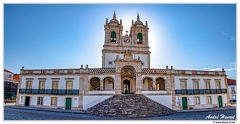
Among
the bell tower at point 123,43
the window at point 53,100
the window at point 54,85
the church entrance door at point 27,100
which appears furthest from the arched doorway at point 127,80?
the church entrance door at point 27,100

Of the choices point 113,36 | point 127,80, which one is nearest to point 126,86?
point 127,80

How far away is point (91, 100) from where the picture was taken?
741 inches

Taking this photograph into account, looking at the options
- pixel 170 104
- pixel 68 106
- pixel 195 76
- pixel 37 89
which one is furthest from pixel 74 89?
pixel 195 76

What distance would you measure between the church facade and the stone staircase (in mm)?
2134

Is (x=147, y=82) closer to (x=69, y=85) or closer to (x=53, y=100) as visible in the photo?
(x=69, y=85)

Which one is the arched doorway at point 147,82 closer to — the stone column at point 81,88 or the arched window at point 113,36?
the stone column at point 81,88

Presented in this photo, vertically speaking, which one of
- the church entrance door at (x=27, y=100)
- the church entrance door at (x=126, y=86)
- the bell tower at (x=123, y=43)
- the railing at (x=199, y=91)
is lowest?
the church entrance door at (x=27, y=100)

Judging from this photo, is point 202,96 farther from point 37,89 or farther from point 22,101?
point 22,101

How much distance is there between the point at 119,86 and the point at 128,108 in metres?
4.37

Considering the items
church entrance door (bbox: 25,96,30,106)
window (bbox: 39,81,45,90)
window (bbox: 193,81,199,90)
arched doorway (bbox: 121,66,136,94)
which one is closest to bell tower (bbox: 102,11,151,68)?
arched doorway (bbox: 121,66,136,94)

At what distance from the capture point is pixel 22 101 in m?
20.4

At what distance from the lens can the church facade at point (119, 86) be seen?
758 inches

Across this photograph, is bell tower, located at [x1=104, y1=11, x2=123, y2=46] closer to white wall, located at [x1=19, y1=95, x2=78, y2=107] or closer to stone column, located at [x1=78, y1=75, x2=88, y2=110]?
stone column, located at [x1=78, y1=75, x2=88, y2=110]

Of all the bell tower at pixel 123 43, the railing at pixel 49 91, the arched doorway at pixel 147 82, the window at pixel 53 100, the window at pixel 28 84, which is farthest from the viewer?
the bell tower at pixel 123 43
